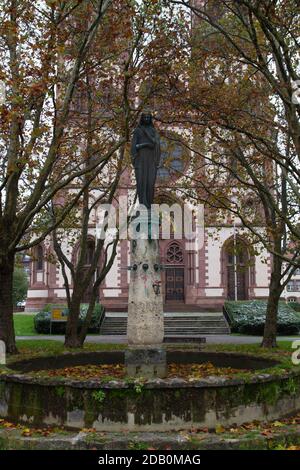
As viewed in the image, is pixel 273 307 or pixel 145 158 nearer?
pixel 145 158

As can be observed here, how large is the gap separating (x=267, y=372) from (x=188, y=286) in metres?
29.9

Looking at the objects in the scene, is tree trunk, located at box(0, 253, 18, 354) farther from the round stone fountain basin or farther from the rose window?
the rose window

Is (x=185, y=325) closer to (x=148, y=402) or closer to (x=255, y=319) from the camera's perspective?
(x=255, y=319)

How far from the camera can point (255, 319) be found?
28.6m

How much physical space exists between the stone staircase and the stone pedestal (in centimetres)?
1950

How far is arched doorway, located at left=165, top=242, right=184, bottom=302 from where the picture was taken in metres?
38.6

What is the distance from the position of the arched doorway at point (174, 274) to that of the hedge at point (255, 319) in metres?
7.46

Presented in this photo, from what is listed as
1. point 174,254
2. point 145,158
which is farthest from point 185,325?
point 145,158

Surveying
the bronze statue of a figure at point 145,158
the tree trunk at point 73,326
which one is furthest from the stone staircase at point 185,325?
the bronze statue of a figure at point 145,158

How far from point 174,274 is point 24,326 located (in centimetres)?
1284

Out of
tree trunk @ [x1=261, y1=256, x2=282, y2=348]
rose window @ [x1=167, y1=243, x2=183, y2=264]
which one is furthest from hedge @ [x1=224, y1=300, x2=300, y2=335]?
tree trunk @ [x1=261, y1=256, x2=282, y2=348]

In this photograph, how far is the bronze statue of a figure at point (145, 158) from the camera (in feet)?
30.8
